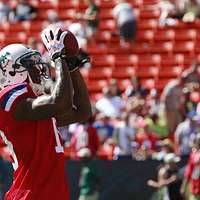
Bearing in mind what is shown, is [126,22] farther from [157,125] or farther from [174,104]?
[157,125]

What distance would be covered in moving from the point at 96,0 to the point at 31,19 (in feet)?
4.51

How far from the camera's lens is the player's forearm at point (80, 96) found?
5156 millimetres

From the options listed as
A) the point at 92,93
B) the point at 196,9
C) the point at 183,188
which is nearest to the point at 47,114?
the point at 183,188

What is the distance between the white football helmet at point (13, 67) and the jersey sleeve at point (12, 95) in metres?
0.05

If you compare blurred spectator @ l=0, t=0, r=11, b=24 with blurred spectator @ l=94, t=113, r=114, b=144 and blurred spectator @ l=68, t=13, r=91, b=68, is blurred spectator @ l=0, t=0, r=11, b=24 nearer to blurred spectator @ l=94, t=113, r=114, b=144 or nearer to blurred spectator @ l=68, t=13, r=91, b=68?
blurred spectator @ l=68, t=13, r=91, b=68

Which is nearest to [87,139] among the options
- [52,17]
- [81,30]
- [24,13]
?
[81,30]

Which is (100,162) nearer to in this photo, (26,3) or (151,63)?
(151,63)

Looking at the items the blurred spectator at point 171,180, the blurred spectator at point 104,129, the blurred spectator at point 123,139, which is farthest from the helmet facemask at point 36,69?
the blurred spectator at point 104,129

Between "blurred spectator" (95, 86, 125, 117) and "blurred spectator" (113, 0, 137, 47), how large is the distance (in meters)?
2.37

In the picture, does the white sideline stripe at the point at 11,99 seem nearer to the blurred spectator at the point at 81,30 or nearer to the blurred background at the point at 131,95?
the blurred background at the point at 131,95

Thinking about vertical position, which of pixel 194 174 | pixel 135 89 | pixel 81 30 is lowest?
pixel 194 174

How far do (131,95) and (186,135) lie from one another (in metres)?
2.09

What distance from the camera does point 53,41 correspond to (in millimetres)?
4875

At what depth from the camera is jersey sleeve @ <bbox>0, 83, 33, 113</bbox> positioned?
4.82 m
